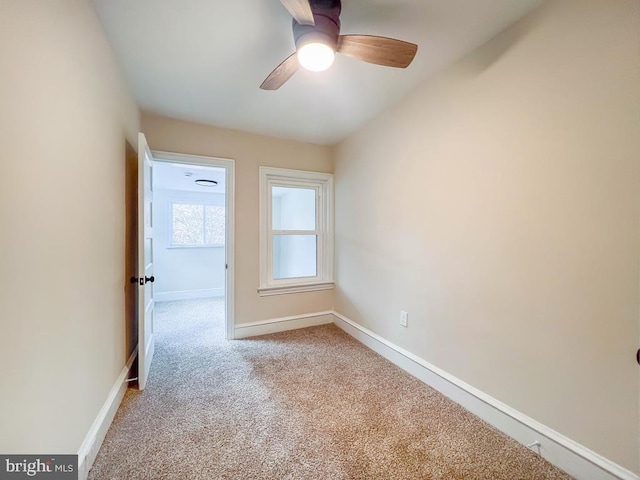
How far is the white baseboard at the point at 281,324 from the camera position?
304cm

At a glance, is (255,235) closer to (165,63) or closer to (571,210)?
(165,63)

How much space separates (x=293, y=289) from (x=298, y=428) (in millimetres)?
1774

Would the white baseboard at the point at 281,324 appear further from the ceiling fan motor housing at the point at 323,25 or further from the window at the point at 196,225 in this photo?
the window at the point at 196,225

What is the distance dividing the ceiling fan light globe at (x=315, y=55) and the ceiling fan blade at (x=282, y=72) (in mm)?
65

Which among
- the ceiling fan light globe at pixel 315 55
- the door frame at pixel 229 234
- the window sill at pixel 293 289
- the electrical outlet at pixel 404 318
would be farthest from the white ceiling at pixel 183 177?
the electrical outlet at pixel 404 318

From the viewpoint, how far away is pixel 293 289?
3309 mm

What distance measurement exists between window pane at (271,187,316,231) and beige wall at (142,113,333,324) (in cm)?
29

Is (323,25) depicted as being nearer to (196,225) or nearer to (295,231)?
(295,231)

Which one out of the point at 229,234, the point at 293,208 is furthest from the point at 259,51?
the point at 293,208

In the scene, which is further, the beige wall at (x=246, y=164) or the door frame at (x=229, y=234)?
the door frame at (x=229, y=234)

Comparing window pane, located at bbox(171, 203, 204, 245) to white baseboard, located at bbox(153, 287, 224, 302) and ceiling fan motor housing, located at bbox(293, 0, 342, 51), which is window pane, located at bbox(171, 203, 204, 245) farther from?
ceiling fan motor housing, located at bbox(293, 0, 342, 51)

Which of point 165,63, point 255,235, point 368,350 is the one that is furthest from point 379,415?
point 165,63

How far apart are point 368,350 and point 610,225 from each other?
2.11 m

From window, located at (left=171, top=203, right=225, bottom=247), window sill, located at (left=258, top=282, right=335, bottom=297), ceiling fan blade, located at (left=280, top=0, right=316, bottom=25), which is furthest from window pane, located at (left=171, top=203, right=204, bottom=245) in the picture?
ceiling fan blade, located at (left=280, top=0, right=316, bottom=25)
